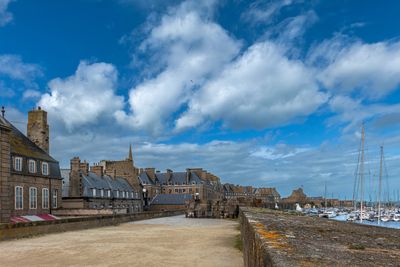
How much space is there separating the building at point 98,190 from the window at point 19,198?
21.3 feet

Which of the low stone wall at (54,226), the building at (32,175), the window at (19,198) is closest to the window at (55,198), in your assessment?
the building at (32,175)

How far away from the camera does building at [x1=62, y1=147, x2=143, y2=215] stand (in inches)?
1802

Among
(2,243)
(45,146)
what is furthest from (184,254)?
(45,146)

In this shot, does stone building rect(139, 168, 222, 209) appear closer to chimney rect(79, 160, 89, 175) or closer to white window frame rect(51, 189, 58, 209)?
chimney rect(79, 160, 89, 175)

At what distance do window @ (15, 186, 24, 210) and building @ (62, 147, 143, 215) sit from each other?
6.49 m

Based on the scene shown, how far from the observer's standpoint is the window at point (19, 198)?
106ft

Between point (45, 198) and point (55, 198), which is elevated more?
point (45, 198)

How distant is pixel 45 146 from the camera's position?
42688 millimetres

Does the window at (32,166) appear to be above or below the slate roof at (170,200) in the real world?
above

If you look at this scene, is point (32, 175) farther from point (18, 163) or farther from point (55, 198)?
point (55, 198)

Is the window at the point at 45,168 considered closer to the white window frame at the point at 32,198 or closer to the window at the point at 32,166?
the window at the point at 32,166

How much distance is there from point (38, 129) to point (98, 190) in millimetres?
13374

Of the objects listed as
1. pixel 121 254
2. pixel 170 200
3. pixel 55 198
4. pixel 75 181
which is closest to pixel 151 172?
pixel 170 200

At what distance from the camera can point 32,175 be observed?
35.2 m
